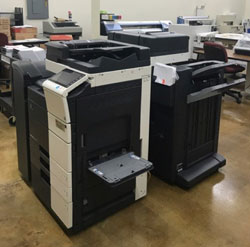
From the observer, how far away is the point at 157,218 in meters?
2.25

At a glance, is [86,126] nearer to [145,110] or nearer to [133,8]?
[145,110]

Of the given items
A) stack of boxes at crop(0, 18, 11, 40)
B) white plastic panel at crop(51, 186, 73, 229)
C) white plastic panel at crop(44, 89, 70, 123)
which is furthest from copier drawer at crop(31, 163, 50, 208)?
stack of boxes at crop(0, 18, 11, 40)

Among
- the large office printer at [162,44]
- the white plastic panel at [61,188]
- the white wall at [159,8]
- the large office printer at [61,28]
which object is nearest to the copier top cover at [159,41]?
the large office printer at [162,44]

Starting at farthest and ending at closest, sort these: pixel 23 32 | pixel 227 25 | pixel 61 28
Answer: pixel 227 25 < pixel 61 28 < pixel 23 32

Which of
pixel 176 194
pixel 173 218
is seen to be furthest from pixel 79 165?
pixel 176 194

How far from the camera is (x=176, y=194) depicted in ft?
8.37

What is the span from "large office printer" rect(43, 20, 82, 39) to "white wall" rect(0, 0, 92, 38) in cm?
38

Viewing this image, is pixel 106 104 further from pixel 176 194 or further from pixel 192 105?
pixel 176 194

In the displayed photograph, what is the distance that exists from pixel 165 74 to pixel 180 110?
30 cm

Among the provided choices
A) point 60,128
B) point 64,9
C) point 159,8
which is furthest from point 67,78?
point 159,8

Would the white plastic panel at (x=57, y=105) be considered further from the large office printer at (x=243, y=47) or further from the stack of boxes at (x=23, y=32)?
the stack of boxes at (x=23, y=32)

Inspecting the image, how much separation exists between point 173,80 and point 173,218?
3.21 ft

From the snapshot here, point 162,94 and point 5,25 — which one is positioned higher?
point 5,25

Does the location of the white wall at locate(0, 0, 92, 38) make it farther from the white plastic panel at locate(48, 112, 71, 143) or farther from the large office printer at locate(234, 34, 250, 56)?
the white plastic panel at locate(48, 112, 71, 143)
